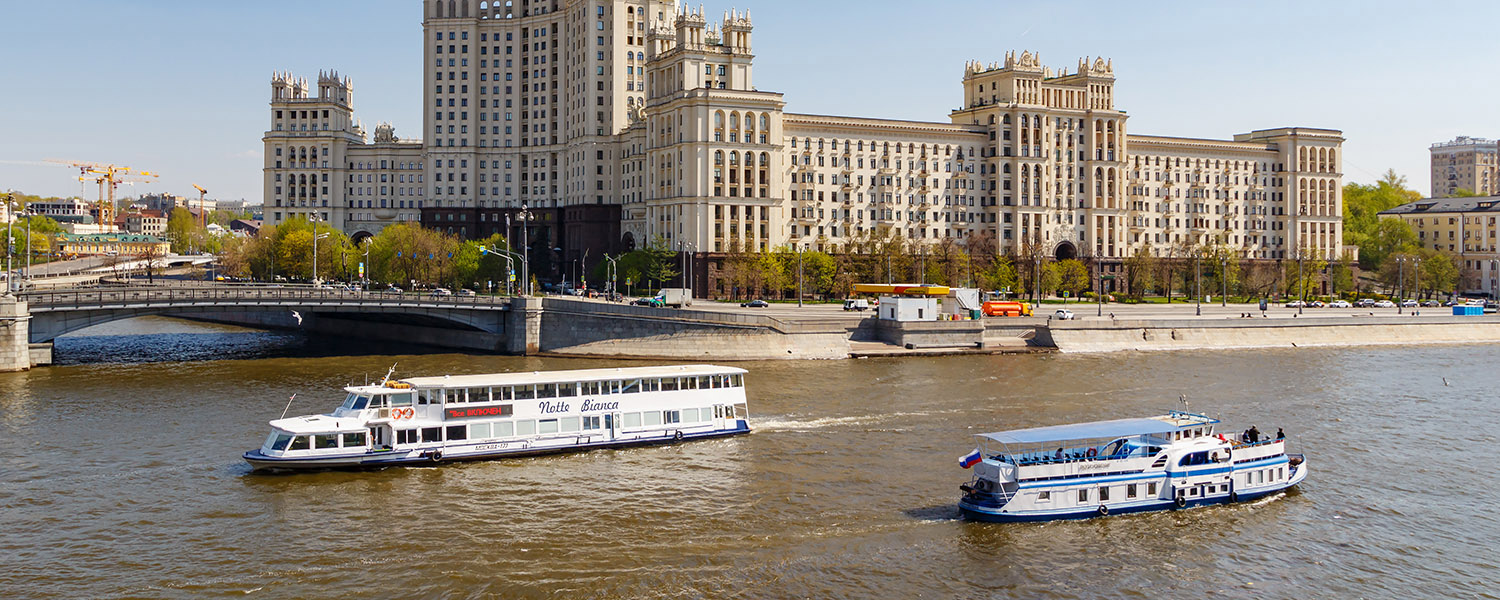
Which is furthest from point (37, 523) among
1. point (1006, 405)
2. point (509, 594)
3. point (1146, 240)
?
point (1146, 240)

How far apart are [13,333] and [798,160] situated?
100296mm

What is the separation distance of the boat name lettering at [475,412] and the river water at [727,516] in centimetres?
242

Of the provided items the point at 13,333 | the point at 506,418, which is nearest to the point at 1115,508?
the point at 506,418

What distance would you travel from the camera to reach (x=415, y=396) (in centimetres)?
5569

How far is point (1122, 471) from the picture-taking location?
46.8m

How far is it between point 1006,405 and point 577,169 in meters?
128

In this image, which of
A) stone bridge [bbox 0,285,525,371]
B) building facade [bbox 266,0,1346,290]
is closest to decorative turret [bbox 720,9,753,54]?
building facade [bbox 266,0,1346,290]

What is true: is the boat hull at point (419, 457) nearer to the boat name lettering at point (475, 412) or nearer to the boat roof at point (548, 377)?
the boat name lettering at point (475, 412)

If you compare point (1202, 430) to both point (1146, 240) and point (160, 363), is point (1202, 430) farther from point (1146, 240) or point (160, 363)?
point (1146, 240)

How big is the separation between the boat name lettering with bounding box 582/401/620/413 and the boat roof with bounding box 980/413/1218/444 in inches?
812

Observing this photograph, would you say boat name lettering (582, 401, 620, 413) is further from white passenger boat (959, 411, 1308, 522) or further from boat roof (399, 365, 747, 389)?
white passenger boat (959, 411, 1308, 522)

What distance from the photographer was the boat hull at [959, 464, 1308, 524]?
44562mm

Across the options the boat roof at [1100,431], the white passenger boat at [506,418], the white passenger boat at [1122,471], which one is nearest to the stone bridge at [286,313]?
the white passenger boat at [506,418]

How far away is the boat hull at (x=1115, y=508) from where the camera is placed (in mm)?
44562
